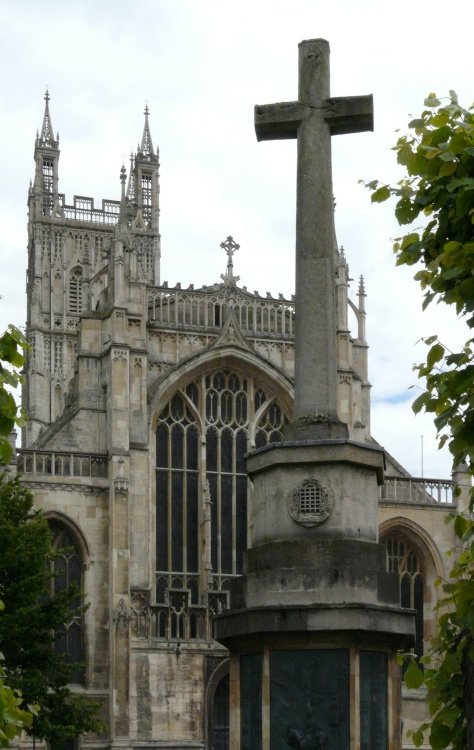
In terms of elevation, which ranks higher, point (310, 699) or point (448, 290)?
point (448, 290)

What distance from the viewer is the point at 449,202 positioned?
1461 centimetres

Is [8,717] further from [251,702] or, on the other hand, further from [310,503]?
[310,503]

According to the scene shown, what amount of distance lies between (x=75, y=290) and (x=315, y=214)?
77833 millimetres

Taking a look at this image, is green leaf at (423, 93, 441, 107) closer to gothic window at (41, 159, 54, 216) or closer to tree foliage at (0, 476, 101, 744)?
tree foliage at (0, 476, 101, 744)

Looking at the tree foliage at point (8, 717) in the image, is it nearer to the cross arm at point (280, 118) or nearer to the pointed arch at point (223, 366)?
the cross arm at point (280, 118)

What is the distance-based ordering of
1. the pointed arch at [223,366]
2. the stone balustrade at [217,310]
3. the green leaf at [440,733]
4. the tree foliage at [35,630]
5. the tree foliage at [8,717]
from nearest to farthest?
1. the tree foliage at [8,717]
2. the green leaf at [440,733]
3. the tree foliage at [35,630]
4. the pointed arch at [223,366]
5. the stone balustrade at [217,310]

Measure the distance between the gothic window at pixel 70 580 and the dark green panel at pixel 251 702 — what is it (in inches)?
956

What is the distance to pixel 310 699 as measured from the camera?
1777 cm

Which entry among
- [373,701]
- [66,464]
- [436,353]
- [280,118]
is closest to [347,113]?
[280,118]

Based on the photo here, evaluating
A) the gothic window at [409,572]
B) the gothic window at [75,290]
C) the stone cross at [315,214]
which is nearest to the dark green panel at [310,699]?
the stone cross at [315,214]

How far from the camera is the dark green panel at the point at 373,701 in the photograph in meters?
17.8

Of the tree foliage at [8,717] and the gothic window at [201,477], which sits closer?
the tree foliage at [8,717]

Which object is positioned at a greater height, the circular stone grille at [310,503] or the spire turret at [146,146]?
the spire turret at [146,146]

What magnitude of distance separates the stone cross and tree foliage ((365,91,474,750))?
3720mm
